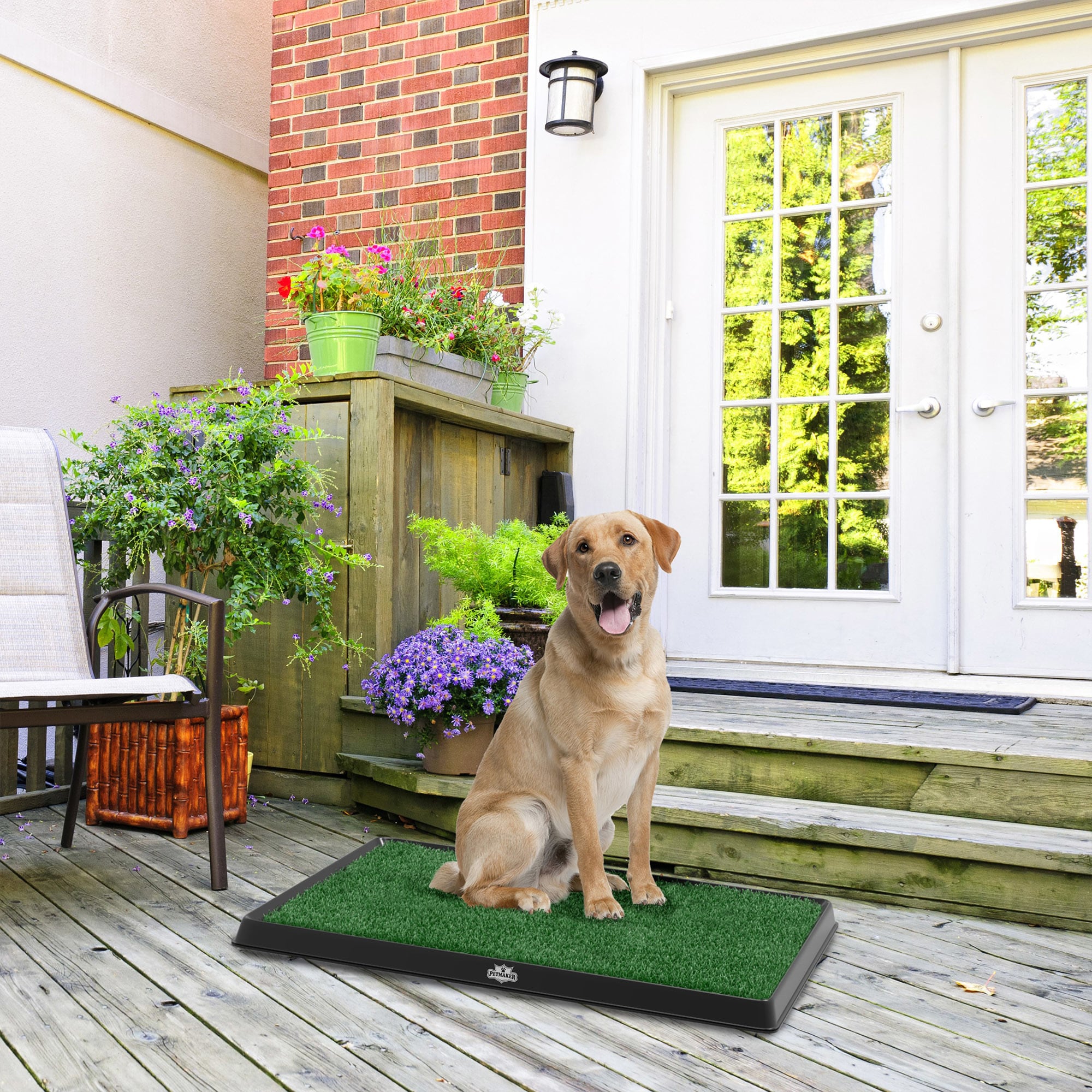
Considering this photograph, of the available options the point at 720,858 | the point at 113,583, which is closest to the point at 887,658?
the point at 720,858

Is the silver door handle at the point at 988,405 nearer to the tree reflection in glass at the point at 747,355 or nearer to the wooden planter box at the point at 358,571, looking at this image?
the tree reflection in glass at the point at 747,355

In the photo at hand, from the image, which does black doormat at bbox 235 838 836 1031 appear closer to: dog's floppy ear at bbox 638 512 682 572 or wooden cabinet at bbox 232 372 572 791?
dog's floppy ear at bbox 638 512 682 572

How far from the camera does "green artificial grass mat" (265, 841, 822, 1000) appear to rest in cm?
186

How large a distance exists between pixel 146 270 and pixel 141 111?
0.69 meters

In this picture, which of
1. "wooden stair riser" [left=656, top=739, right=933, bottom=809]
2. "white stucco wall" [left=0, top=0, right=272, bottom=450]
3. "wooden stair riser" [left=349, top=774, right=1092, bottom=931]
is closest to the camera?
"wooden stair riser" [left=349, top=774, right=1092, bottom=931]

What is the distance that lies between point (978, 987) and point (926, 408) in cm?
227

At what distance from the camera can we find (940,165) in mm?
3779

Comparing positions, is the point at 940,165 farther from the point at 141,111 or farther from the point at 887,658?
the point at 141,111

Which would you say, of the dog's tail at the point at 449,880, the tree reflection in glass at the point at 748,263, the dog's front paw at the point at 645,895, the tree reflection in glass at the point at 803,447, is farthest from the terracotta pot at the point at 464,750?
the tree reflection in glass at the point at 748,263

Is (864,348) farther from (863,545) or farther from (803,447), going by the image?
(863,545)

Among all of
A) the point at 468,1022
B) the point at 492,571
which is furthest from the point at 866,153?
the point at 468,1022

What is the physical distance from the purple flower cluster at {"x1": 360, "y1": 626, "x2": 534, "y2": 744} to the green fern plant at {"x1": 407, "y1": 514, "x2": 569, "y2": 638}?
0.47 ft

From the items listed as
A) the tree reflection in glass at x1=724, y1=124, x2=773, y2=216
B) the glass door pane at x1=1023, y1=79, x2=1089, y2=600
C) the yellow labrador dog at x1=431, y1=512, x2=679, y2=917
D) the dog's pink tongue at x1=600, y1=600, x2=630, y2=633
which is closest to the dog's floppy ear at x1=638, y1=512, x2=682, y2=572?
the yellow labrador dog at x1=431, y1=512, x2=679, y2=917

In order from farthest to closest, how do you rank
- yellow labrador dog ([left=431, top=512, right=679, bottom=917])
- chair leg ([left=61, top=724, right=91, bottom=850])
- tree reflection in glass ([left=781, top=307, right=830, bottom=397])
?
tree reflection in glass ([left=781, top=307, right=830, bottom=397])
chair leg ([left=61, top=724, right=91, bottom=850])
yellow labrador dog ([left=431, top=512, right=679, bottom=917])
